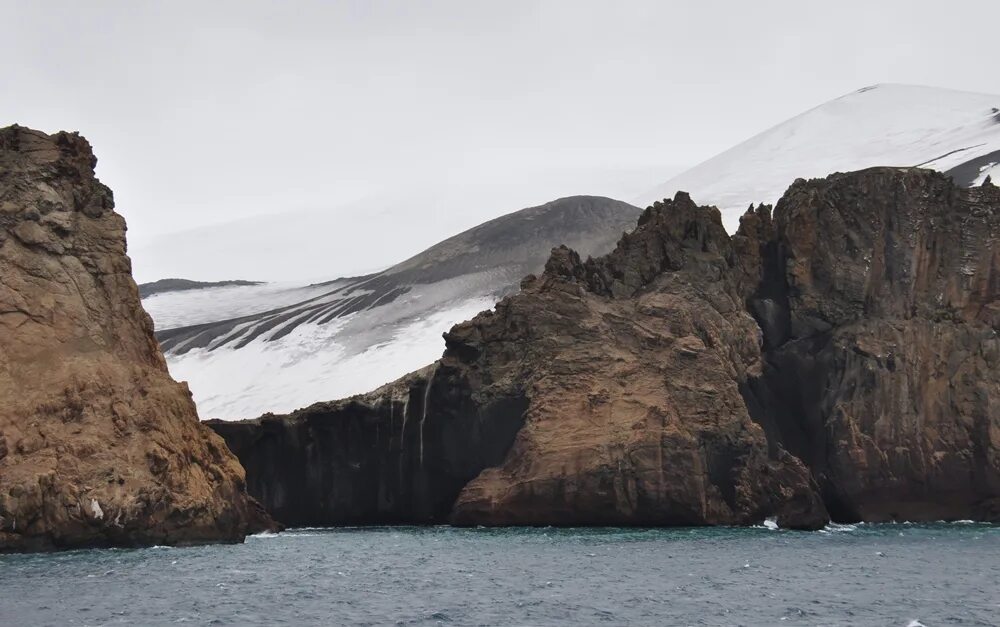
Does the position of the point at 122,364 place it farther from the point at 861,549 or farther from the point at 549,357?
the point at 861,549

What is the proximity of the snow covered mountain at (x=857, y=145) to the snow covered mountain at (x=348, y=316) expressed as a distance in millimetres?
18572

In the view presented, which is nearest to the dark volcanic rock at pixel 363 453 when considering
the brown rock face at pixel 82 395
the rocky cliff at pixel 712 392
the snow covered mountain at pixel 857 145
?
the rocky cliff at pixel 712 392

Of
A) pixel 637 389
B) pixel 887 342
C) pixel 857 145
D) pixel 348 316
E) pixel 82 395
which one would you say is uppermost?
pixel 857 145

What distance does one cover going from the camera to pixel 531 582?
40.7 meters

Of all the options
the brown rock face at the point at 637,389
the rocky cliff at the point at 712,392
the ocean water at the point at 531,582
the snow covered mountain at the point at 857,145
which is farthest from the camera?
the snow covered mountain at the point at 857,145

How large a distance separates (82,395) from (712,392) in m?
29.9

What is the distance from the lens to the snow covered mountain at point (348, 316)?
324 feet

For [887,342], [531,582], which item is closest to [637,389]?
[887,342]

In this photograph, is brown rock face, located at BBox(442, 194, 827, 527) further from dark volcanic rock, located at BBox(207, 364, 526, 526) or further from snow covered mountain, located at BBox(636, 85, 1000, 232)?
snow covered mountain, located at BBox(636, 85, 1000, 232)

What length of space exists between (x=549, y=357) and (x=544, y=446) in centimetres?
554

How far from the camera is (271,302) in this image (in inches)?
5704

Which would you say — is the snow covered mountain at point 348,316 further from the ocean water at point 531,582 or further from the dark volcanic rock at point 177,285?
the ocean water at point 531,582

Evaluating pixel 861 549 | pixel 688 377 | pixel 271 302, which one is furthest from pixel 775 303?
pixel 271 302

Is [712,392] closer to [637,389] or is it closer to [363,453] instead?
[637,389]
